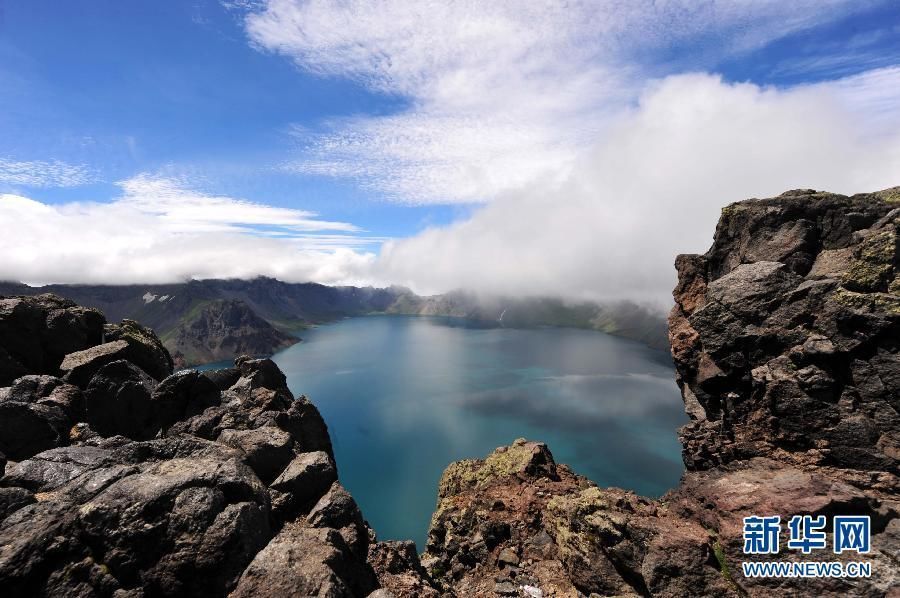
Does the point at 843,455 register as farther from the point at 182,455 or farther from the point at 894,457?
the point at 182,455

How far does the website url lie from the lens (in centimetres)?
1770

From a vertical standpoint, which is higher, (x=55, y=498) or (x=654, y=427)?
(x=55, y=498)

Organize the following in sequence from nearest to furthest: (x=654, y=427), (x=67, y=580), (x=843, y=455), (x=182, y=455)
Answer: (x=67, y=580), (x=182, y=455), (x=843, y=455), (x=654, y=427)

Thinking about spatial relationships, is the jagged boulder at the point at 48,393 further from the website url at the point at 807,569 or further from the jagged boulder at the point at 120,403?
the website url at the point at 807,569

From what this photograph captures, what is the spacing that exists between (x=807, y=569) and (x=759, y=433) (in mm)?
8115

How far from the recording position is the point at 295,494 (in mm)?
21047

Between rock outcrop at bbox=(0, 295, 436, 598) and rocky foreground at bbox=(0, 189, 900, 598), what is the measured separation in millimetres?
83

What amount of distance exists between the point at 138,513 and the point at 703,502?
28.3 metres

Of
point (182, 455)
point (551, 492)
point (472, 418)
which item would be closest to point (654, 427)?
point (472, 418)

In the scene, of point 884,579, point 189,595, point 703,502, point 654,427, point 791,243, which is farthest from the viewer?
point 654,427

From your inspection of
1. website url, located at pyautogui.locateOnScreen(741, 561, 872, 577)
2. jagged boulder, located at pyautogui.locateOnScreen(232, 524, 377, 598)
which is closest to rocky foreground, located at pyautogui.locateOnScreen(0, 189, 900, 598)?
jagged boulder, located at pyautogui.locateOnScreen(232, 524, 377, 598)

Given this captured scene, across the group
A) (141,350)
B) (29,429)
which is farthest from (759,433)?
(141,350)

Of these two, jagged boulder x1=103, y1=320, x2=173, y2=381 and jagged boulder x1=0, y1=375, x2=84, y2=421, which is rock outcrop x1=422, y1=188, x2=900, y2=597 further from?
jagged boulder x1=103, y1=320, x2=173, y2=381

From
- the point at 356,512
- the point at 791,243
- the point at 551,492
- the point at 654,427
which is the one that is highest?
the point at 791,243
